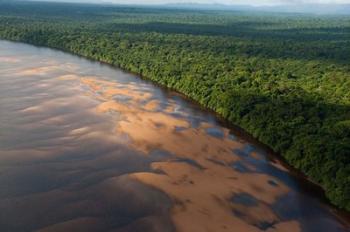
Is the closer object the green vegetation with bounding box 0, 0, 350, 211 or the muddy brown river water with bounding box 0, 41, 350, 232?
the muddy brown river water with bounding box 0, 41, 350, 232

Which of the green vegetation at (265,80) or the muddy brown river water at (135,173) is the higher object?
the green vegetation at (265,80)

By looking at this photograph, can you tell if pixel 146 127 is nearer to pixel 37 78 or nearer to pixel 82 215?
pixel 82 215

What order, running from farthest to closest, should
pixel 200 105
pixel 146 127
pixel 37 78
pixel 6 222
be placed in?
pixel 37 78 → pixel 200 105 → pixel 146 127 → pixel 6 222

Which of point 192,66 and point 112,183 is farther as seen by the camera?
point 192,66

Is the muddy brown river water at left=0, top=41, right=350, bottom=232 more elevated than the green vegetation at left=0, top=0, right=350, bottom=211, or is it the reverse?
the green vegetation at left=0, top=0, right=350, bottom=211

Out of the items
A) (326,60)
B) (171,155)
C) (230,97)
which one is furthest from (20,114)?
(326,60)

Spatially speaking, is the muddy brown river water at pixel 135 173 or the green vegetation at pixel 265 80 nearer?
the muddy brown river water at pixel 135 173

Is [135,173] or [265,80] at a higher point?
[265,80]

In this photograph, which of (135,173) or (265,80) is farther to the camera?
(265,80)
